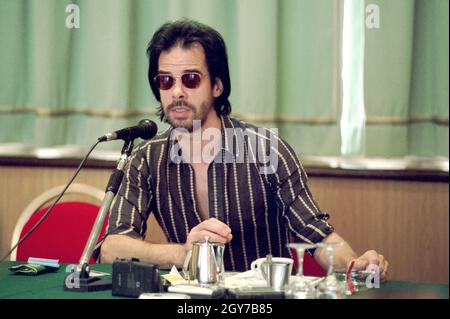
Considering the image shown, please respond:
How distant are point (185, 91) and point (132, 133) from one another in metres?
0.77

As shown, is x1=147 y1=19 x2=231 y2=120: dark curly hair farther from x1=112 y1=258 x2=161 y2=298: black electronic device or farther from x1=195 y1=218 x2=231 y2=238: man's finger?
x1=112 y1=258 x2=161 y2=298: black electronic device

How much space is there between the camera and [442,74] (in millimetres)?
3203

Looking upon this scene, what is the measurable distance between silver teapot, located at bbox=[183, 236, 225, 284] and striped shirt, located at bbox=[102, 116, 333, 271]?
671 millimetres

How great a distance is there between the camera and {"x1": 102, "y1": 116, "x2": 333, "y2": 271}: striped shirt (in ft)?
9.12

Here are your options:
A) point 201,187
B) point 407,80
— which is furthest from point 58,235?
point 407,80

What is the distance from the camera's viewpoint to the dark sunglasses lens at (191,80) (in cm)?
279

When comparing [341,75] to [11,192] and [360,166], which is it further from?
[11,192]

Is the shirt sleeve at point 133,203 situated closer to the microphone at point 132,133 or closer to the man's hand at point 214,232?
the man's hand at point 214,232

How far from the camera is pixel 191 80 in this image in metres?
2.81

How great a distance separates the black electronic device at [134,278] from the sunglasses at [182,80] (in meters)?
0.95

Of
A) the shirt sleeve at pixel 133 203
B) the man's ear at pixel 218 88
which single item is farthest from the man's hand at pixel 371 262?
the man's ear at pixel 218 88

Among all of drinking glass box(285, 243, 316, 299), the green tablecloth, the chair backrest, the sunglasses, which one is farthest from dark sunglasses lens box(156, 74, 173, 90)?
drinking glass box(285, 243, 316, 299)

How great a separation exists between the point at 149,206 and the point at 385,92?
116 cm

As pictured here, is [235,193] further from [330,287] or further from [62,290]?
[330,287]
